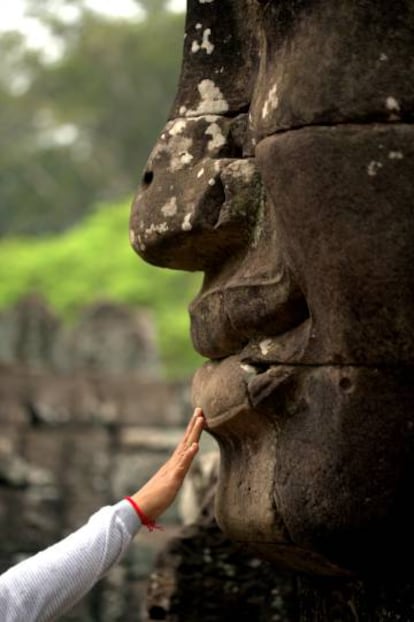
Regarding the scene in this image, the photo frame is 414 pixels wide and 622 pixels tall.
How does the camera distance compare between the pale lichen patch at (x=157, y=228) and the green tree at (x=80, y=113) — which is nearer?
the pale lichen patch at (x=157, y=228)

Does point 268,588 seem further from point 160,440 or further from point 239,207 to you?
point 160,440

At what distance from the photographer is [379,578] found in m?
3.08

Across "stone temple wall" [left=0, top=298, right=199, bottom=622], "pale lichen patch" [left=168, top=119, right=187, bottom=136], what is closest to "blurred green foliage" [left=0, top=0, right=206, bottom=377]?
"stone temple wall" [left=0, top=298, right=199, bottom=622]

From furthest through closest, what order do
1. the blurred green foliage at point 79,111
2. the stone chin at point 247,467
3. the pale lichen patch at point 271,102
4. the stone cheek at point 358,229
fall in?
the blurred green foliage at point 79,111 → the stone chin at point 247,467 → the pale lichen patch at point 271,102 → the stone cheek at point 358,229

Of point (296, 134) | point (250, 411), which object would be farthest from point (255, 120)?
point (250, 411)

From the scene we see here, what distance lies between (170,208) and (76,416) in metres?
15.1

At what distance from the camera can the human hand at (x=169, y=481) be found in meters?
3.18

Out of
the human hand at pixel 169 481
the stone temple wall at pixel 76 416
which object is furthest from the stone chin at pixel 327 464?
the stone temple wall at pixel 76 416

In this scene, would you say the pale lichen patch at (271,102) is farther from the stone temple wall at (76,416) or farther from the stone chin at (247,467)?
the stone temple wall at (76,416)

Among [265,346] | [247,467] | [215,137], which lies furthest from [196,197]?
[247,467]

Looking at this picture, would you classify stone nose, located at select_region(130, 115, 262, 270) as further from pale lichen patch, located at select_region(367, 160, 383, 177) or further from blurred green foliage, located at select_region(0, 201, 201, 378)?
blurred green foliage, located at select_region(0, 201, 201, 378)

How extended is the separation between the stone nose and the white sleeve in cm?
66

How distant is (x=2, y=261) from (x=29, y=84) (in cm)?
867

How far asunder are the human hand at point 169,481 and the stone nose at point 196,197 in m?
0.39
